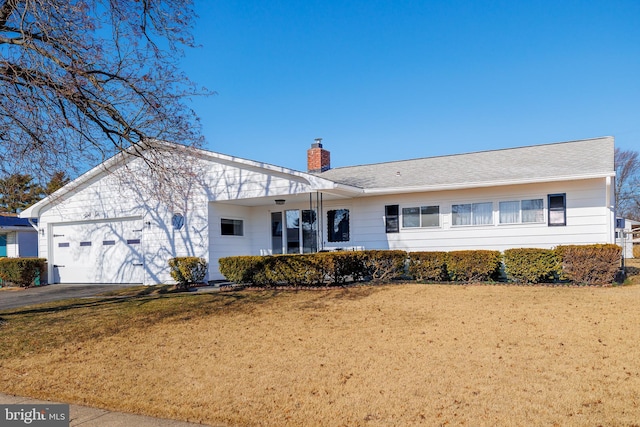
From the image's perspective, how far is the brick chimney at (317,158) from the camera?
1921 centimetres

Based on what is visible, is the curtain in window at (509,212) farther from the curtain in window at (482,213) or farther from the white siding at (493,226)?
the curtain in window at (482,213)

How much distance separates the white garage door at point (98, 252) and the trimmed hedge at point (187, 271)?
2.63 m

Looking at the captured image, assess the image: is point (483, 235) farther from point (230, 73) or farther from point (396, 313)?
point (230, 73)

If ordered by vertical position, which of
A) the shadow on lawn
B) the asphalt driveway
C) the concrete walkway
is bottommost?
the asphalt driveway

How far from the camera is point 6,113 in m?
8.62

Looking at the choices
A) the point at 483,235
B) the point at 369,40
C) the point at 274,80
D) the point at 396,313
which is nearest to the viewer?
the point at 396,313

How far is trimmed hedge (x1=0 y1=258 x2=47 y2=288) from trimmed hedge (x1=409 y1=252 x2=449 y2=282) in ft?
46.9

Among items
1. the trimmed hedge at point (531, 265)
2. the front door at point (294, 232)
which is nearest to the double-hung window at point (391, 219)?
the front door at point (294, 232)

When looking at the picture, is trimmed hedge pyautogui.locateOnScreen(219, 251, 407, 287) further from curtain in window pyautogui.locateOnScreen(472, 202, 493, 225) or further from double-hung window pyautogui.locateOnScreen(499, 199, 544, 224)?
double-hung window pyautogui.locateOnScreen(499, 199, 544, 224)

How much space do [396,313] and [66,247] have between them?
49.6ft

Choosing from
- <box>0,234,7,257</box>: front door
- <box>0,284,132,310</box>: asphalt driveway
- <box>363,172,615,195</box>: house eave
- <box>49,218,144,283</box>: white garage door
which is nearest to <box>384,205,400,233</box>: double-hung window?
<box>363,172,615,195</box>: house eave

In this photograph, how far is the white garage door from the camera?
56.3ft

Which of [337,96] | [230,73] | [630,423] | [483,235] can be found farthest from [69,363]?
[337,96]

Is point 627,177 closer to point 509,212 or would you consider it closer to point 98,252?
point 509,212
